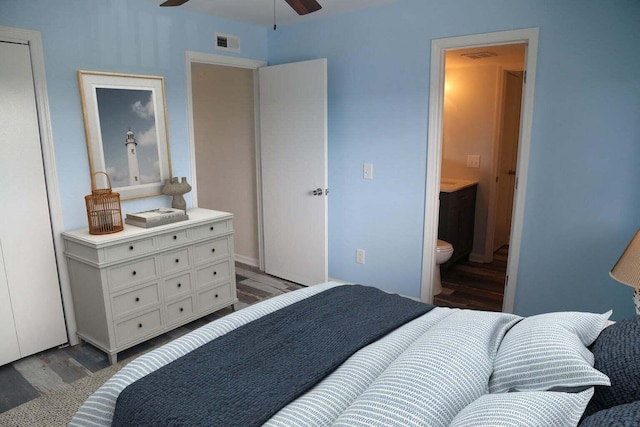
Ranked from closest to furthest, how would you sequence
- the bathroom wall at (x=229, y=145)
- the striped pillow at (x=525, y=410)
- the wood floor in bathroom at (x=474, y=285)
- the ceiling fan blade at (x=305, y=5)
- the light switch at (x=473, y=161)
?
the striped pillow at (x=525, y=410), the ceiling fan blade at (x=305, y=5), the wood floor in bathroom at (x=474, y=285), the bathroom wall at (x=229, y=145), the light switch at (x=473, y=161)

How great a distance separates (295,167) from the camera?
3.88 metres

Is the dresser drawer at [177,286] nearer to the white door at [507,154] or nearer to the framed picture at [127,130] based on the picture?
the framed picture at [127,130]

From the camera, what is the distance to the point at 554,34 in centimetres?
268

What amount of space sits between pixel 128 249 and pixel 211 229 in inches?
25.6

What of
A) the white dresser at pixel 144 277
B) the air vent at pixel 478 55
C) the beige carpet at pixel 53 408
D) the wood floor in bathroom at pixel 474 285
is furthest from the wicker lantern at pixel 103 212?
the air vent at pixel 478 55

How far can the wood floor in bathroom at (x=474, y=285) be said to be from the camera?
3641mm

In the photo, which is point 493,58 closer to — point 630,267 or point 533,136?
point 533,136

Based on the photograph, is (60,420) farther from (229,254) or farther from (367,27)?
(367,27)

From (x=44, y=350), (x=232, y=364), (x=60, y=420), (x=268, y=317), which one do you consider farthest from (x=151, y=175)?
(x=232, y=364)

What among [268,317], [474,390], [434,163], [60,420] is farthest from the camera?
[434,163]

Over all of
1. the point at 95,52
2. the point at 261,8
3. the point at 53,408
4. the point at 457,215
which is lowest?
the point at 53,408

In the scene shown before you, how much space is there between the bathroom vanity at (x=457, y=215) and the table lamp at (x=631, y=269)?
2.11 meters

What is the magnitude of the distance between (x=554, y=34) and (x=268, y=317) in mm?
2381

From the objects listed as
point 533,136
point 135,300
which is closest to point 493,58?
point 533,136
